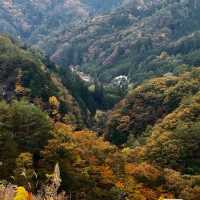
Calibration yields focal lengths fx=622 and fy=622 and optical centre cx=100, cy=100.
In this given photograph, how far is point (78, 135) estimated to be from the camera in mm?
58125

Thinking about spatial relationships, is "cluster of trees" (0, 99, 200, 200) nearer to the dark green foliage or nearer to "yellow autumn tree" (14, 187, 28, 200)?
the dark green foliage

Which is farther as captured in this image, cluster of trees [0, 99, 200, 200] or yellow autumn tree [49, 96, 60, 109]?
yellow autumn tree [49, 96, 60, 109]

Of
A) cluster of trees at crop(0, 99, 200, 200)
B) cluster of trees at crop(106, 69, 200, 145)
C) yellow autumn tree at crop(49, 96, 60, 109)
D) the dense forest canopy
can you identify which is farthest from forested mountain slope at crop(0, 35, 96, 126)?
cluster of trees at crop(0, 99, 200, 200)

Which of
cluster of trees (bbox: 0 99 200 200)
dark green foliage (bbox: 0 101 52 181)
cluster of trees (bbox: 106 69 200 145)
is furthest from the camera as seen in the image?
cluster of trees (bbox: 106 69 200 145)

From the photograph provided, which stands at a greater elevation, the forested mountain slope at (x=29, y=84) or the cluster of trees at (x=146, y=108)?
the forested mountain slope at (x=29, y=84)

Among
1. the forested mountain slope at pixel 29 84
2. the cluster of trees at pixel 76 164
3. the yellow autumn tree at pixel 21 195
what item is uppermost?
the forested mountain slope at pixel 29 84

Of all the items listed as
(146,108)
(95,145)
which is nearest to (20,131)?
(95,145)

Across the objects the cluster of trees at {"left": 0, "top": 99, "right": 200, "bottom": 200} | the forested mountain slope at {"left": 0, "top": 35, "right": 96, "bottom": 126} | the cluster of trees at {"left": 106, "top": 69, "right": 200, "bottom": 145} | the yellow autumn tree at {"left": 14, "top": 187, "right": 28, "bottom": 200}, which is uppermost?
the forested mountain slope at {"left": 0, "top": 35, "right": 96, "bottom": 126}

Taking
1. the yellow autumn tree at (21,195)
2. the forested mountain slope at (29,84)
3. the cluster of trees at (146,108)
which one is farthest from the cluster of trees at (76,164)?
the forested mountain slope at (29,84)

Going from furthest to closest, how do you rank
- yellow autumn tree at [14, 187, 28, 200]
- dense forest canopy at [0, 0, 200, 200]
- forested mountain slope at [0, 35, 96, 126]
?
forested mountain slope at [0, 35, 96, 126] → dense forest canopy at [0, 0, 200, 200] → yellow autumn tree at [14, 187, 28, 200]

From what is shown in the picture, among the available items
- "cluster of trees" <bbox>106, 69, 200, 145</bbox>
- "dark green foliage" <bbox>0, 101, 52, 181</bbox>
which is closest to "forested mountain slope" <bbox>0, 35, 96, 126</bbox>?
"cluster of trees" <bbox>106, 69, 200, 145</bbox>

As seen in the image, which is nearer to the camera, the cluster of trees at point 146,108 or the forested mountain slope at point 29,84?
the cluster of trees at point 146,108

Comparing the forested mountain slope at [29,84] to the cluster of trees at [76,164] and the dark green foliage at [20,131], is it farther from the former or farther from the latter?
the dark green foliage at [20,131]

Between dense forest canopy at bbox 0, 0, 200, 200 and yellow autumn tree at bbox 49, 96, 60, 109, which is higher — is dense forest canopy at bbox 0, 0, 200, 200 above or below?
below
